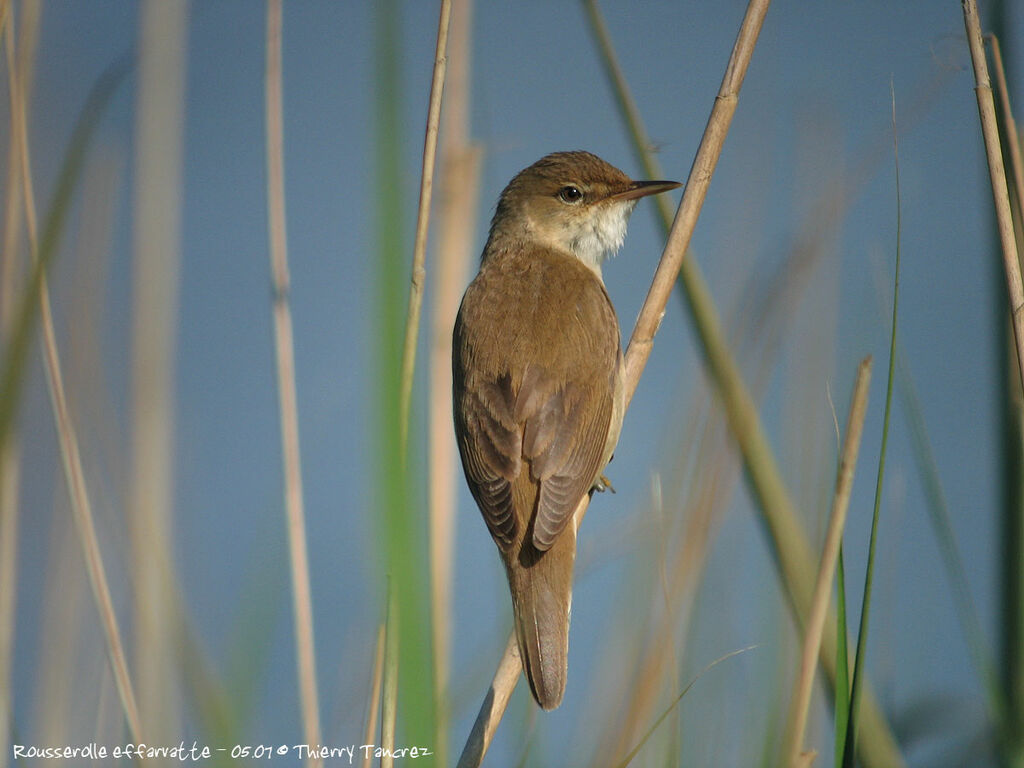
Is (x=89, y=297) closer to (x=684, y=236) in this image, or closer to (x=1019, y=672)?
(x=684, y=236)

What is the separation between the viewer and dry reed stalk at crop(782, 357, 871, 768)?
1.41m

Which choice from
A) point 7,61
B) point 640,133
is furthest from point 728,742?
point 7,61

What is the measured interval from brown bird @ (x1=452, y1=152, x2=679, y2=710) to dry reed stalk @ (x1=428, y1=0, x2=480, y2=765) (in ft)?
0.64

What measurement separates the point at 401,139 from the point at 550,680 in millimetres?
1224

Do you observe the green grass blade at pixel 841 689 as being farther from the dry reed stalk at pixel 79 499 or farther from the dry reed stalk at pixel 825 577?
the dry reed stalk at pixel 79 499

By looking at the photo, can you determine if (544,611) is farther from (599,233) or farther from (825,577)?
(599,233)

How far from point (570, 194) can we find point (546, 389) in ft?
3.06

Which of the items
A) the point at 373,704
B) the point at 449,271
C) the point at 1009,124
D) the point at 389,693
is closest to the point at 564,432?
the point at 449,271

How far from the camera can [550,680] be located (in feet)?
6.61

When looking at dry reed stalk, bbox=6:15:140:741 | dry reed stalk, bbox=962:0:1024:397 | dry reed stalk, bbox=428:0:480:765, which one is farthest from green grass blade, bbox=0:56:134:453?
dry reed stalk, bbox=962:0:1024:397

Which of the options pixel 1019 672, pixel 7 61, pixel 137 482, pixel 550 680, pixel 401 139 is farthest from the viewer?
pixel 137 482

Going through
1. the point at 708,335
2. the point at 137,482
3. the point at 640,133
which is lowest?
the point at 137,482

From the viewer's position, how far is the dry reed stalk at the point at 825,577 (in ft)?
4.63

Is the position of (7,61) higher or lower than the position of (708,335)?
higher
